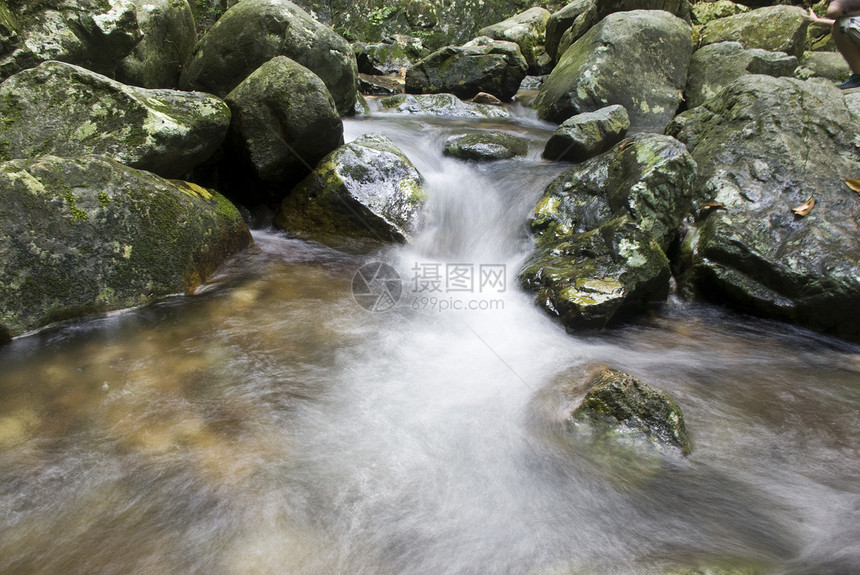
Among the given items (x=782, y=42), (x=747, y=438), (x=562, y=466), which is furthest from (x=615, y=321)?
(x=782, y=42)

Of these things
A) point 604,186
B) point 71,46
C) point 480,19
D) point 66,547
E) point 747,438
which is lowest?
point 747,438

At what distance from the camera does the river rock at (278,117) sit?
4930 mm

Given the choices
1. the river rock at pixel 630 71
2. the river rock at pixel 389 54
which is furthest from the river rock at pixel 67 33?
the river rock at pixel 389 54

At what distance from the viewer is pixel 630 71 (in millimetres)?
8383

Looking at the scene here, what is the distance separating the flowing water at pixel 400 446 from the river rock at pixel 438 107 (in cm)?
620

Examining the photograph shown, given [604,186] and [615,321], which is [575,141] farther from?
[615,321]

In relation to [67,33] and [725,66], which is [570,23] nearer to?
[725,66]

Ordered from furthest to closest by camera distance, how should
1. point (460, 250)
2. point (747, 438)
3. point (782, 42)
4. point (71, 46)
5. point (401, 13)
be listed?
1. point (401, 13)
2. point (782, 42)
3. point (460, 250)
4. point (71, 46)
5. point (747, 438)

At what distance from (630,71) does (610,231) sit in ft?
18.7

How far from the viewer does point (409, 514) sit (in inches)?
86.1

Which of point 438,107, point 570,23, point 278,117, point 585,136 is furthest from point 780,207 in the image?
point 570,23

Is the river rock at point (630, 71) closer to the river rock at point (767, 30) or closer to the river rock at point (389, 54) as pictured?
the river rock at point (767, 30)

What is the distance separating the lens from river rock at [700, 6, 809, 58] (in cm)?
970

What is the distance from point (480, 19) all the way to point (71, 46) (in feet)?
43.5
